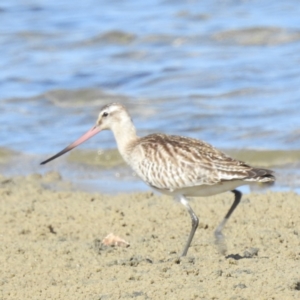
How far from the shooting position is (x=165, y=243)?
7316mm

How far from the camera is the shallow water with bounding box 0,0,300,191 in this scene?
11727 mm

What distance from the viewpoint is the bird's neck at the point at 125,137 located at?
7.88 m

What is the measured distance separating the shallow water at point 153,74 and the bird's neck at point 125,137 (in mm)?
1841

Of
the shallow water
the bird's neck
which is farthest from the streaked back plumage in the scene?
the shallow water

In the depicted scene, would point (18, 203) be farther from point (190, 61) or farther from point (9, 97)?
point (190, 61)

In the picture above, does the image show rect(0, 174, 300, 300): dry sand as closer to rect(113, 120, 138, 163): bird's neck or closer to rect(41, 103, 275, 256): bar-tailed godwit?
rect(41, 103, 275, 256): bar-tailed godwit

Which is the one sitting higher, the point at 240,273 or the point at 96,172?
the point at 240,273

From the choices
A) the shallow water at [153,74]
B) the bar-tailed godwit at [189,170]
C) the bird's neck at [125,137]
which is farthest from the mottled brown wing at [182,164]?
the shallow water at [153,74]

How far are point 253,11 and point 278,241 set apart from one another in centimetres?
1226

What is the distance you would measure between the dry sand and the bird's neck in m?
0.66

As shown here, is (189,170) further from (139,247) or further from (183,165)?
(139,247)

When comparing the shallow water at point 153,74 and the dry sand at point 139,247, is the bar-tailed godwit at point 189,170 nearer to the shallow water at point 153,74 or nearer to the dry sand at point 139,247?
the dry sand at point 139,247

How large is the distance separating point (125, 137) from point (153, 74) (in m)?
7.34

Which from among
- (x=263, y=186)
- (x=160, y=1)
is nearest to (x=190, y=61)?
→ (x=160, y=1)
